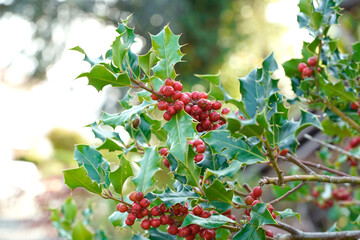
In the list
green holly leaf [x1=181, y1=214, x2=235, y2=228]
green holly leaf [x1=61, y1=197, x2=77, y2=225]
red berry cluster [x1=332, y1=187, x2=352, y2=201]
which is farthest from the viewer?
red berry cluster [x1=332, y1=187, x2=352, y2=201]

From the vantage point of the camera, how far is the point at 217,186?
40 centimetres

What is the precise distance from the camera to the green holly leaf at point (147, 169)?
17.8 inches

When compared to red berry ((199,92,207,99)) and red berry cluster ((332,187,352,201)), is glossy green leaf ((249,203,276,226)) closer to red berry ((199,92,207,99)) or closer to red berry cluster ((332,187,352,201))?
red berry ((199,92,207,99))

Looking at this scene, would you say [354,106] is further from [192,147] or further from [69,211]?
[69,211]

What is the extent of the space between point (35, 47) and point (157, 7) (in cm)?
139

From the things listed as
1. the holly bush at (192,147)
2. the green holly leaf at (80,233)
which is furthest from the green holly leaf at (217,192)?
the green holly leaf at (80,233)

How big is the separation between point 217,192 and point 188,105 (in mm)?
112

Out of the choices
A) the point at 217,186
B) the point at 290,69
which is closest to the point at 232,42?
the point at 290,69

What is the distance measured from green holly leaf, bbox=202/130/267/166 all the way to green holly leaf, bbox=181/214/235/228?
75 mm

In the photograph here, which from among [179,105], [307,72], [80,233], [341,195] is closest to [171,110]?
[179,105]

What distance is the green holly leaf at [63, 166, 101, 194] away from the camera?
0.44m

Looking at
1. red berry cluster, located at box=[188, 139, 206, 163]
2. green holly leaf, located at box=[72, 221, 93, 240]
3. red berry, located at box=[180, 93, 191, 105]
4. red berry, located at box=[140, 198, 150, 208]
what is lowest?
green holly leaf, located at box=[72, 221, 93, 240]

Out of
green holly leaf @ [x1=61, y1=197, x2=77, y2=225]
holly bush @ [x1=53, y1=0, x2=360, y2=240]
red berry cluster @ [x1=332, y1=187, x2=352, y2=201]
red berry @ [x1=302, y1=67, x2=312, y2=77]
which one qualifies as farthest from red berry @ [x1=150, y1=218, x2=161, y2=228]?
red berry cluster @ [x1=332, y1=187, x2=352, y2=201]

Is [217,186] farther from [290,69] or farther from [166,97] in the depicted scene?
[290,69]
